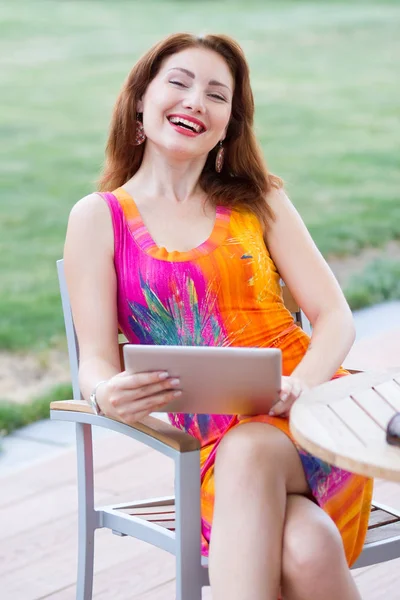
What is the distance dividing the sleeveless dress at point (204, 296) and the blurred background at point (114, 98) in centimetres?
206

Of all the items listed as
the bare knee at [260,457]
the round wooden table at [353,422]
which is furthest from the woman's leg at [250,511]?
the round wooden table at [353,422]

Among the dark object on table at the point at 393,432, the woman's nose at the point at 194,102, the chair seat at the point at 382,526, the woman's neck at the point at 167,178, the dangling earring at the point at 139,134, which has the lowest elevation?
the chair seat at the point at 382,526

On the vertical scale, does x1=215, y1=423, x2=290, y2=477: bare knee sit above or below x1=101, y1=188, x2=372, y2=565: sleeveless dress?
below

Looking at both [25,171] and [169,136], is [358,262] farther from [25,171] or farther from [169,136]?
[169,136]

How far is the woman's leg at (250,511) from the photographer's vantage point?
5.70 ft

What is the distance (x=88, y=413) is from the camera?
2.07 m

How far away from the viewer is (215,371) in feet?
5.52

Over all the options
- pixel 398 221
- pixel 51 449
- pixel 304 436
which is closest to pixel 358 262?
pixel 398 221

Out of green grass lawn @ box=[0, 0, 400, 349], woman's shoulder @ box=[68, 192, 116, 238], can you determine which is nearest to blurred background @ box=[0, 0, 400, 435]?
green grass lawn @ box=[0, 0, 400, 349]

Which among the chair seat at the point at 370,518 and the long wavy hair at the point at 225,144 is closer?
the chair seat at the point at 370,518

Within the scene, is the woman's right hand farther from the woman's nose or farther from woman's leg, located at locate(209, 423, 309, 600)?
the woman's nose

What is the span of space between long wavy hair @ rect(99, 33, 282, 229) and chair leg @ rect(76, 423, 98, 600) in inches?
21.6

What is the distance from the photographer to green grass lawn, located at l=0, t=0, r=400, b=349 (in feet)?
19.1

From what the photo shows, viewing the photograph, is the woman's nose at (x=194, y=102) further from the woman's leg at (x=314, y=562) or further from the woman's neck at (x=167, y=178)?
the woman's leg at (x=314, y=562)
